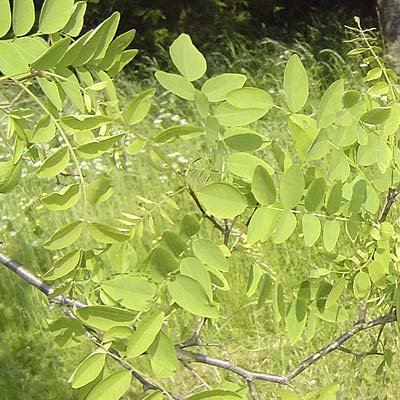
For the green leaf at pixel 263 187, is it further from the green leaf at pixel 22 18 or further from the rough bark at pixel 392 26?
the rough bark at pixel 392 26

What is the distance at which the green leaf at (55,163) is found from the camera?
2.27 ft

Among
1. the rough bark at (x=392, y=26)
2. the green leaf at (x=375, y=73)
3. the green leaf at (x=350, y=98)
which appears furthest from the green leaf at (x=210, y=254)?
the rough bark at (x=392, y=26)

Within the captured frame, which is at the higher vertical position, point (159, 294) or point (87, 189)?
point (87, 189)

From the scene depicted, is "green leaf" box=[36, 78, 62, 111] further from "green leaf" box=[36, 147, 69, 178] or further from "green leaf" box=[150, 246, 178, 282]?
"green leaf" box=[150, 246, 178, 282]

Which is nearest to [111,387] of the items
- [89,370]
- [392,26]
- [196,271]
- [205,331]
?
[89,370]

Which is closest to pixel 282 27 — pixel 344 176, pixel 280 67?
pixel 280 67

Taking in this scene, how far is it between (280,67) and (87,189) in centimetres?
407

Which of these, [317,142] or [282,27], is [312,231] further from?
[282,27]

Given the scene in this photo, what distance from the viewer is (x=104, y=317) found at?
0.70 metres

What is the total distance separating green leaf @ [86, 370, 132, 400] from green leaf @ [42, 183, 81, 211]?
6.5 inches

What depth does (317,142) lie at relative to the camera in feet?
2.58

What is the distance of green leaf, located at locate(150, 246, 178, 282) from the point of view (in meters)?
0.71

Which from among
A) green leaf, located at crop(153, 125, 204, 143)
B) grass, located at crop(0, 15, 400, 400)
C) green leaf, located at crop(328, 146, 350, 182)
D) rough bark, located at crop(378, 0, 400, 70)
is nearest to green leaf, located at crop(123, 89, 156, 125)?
green leaf, located at crop(153, 125, 204, 143)

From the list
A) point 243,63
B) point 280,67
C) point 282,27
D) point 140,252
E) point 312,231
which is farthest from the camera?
point 282,27
